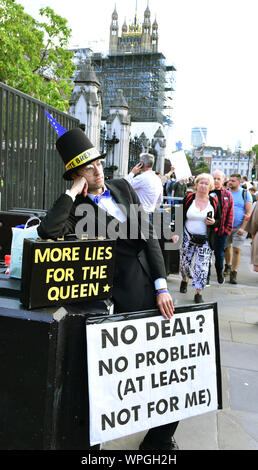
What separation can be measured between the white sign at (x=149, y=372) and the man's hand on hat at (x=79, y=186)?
2.53ft

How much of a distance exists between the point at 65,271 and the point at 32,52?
2215 cm

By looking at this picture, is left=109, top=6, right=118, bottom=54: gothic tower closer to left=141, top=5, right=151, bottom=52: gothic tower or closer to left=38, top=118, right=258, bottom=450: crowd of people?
left=141, top=5, right=151, bottom=52: gothic tower

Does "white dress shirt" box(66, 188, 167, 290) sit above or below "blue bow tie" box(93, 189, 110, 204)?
below

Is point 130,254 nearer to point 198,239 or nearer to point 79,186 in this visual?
point 79,186

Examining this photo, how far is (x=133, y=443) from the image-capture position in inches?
107

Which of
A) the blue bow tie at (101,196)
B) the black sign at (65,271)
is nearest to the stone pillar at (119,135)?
the blue bow tie at (101,196)

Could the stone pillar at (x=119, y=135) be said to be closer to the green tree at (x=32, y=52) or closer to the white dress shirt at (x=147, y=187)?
the green tree at (x=32, y=52)

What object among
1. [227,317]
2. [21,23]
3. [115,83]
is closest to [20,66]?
[21,23]

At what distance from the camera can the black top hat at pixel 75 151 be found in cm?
237

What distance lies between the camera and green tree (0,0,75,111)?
19031mm

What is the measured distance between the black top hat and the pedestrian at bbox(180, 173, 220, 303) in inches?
152

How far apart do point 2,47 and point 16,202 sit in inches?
657

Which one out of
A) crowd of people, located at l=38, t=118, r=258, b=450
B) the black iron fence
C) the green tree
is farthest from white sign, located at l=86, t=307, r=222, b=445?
the green tree
